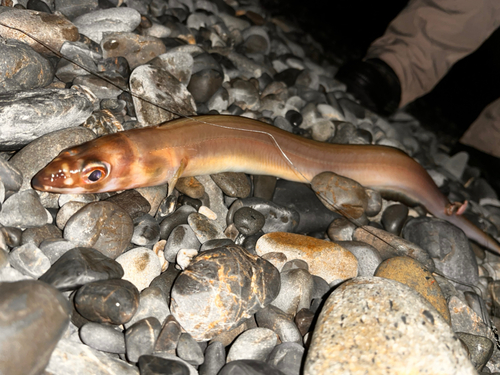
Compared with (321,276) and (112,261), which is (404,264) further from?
(112,261)

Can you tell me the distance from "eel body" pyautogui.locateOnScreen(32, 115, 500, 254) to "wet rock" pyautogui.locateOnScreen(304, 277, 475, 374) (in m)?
1.32

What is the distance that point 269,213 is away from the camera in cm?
255

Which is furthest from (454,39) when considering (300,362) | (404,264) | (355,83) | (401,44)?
(300,362)

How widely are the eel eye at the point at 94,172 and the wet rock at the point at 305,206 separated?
1246 mm

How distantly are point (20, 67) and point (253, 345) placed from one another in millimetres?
2164

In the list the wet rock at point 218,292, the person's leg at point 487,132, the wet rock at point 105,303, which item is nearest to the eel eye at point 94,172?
the wet rock at point 105,303

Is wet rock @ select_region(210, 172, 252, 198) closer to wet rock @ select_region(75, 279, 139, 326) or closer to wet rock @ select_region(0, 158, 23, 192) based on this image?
wet rock @ select_region(75, 279, 139, 326)

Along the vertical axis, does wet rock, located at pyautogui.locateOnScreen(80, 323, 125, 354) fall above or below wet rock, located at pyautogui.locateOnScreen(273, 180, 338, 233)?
below

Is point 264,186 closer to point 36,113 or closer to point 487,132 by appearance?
point 36,113

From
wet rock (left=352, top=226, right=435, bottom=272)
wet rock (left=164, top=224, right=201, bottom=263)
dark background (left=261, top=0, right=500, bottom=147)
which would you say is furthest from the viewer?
dark background (left=261, top=0, right=500, bottom=147)

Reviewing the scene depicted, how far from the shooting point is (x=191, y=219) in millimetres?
2342

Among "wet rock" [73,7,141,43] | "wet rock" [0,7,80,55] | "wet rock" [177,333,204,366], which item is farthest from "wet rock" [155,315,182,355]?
"wet rock" [73,7,141,43]

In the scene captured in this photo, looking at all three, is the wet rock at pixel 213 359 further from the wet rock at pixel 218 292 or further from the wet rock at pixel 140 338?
the wet rock at pixel 140 338

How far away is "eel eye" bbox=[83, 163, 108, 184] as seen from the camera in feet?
6.82
